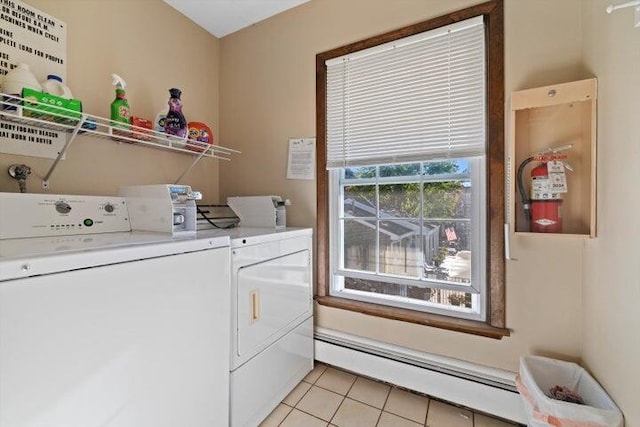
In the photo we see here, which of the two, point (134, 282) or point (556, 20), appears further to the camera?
point (556, 20)

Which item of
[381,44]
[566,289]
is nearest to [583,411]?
[566,289]

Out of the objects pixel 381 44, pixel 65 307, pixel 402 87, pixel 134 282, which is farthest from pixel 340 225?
pixel 65 307

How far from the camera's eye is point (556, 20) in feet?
4.28

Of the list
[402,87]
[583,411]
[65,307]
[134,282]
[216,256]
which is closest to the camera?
[65,307]

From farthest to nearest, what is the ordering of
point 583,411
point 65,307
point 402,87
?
point 402,87
point 583,411
point 65,307

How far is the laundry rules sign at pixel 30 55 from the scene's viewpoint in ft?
4.02

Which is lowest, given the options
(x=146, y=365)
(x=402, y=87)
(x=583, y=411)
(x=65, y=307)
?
(x=583, y=411)

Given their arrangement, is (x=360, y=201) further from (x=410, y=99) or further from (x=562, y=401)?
(x=562, y=401)

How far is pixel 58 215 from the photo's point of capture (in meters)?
1.20

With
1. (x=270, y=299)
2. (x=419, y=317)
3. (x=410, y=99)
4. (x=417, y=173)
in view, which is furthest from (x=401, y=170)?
(x=270, y=299)

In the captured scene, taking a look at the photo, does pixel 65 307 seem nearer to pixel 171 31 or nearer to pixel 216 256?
pixel 216 256

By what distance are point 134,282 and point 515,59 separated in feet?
6.35

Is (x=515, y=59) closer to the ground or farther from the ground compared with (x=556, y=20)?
closer to the ground

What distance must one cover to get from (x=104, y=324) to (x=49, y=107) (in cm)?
94
